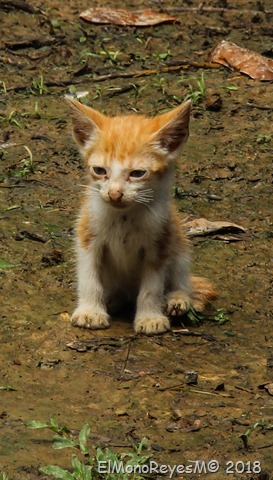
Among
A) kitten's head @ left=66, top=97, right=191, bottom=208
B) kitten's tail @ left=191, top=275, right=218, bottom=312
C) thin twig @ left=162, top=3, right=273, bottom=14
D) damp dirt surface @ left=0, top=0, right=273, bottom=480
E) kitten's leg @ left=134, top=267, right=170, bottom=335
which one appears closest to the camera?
damp dirt surface @ left=0, top=0, right=273, bottom=480

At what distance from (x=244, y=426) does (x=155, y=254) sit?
1.57 metres

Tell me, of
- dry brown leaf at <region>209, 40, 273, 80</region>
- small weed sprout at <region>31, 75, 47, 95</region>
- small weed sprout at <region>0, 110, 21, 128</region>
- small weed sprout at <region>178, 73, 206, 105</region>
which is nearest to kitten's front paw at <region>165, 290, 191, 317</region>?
small weed sprout at <region>0, 110, 21, 128</region>

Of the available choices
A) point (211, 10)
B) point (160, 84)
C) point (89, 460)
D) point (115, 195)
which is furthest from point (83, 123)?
point (211, 10)

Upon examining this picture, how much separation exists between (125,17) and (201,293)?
5.67m

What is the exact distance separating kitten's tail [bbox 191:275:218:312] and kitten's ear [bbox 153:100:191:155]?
112 centimetres

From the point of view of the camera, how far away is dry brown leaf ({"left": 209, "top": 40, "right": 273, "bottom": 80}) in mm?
11328

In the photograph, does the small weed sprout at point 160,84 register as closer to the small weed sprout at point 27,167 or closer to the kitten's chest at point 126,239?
the small weed sprout at point 27,167

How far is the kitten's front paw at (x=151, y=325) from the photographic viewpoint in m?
7.02

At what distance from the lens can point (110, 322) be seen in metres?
7.23

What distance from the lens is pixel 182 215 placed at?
9.09 meters

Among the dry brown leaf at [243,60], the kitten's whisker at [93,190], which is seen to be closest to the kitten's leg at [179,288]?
the kitten's whisker at [93,190]

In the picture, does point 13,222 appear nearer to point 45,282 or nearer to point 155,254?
point 45,282

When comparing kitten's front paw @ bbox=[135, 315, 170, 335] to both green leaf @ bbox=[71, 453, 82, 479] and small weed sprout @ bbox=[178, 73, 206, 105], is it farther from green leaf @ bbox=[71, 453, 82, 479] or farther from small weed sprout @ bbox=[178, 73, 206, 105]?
small weed sprout @ bbox=[178, 73, 206, 105]

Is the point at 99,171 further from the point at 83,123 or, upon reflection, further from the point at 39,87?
the point at 39,87
